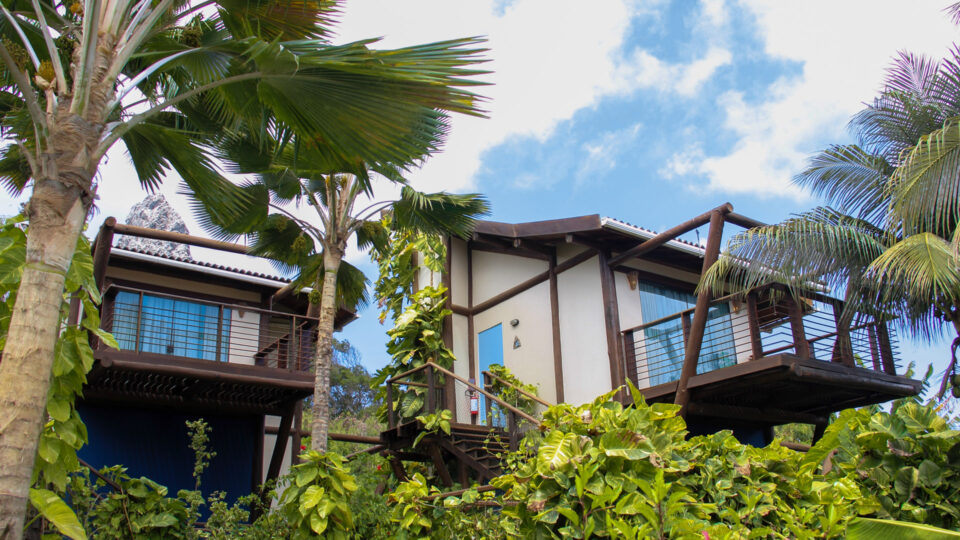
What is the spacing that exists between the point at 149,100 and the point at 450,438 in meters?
6.16

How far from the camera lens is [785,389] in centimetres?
1091

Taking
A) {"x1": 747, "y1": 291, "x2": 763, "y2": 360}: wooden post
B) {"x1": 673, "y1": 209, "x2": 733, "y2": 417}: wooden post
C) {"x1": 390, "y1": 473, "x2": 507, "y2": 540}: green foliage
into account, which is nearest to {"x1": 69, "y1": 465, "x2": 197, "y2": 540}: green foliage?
{"x1": 390, "y1": 473, "x2": 507, "y2": 540}: green foliage

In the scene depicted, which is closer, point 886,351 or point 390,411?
point 886,351

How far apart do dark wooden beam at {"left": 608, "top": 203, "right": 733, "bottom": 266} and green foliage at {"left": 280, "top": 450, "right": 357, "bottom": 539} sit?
5.59m

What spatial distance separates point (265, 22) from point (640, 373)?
25.8 feet

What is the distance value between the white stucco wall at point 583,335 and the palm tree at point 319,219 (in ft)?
9.01

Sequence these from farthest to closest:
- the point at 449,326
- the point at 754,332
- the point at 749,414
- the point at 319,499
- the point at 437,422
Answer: the point at 449,326
the point at 749,414
the point at 437,422
the point at 754,332
the point at 319,499

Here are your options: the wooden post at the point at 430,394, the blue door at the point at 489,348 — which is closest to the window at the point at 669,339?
the blue door at the point at 489,348

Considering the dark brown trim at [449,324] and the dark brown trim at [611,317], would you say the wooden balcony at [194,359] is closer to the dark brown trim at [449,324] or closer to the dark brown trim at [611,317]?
the dark brown trim at [449,324]

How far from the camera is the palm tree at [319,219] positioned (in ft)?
30.8

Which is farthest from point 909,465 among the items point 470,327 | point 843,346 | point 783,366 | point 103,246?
point 470,327

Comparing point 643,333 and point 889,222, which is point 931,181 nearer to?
point 889,222

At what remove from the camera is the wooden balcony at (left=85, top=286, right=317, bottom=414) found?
10.3 meters

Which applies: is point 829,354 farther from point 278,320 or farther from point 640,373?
point 278,320
